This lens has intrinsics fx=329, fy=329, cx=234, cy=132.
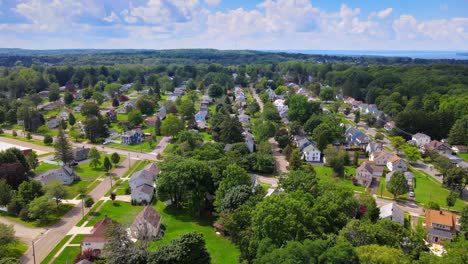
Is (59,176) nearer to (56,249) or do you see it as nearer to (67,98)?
(56,249)

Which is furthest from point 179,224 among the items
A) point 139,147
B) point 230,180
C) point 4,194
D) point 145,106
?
point 145,106

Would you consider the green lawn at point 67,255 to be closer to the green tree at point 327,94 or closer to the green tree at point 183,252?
the green tree at point 183,252

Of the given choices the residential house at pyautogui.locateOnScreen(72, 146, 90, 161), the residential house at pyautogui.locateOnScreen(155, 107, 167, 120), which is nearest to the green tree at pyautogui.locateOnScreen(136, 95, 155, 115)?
the residential house at pyautogui.locateOnScreen(155, 107, 167, 120)

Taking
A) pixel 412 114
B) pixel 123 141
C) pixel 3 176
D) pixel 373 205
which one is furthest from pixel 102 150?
pixel 412 114

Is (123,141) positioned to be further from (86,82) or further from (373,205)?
(86,82)

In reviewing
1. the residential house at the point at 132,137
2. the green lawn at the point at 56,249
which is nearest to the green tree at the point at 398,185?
the green lawn at the point at 56,249

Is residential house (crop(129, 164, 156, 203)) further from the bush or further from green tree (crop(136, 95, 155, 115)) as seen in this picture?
green tree (crop(136, 95, 155, 115))
